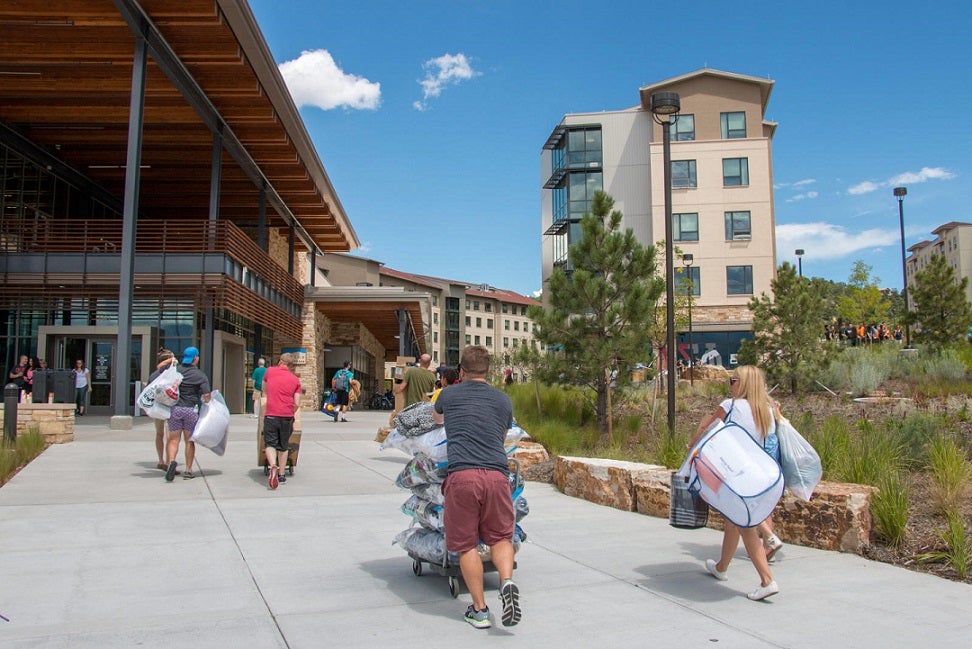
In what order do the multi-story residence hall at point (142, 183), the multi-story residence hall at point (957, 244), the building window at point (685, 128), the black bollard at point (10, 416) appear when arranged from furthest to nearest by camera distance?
1. the multi-story residence hall at point (957, 244)
2. the building window at point (685, 128)
3. the multi-story residence hall at point (142, 183)
4. the black bollard at point (10, 416)

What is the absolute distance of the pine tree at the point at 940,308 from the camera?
21781 millimetres

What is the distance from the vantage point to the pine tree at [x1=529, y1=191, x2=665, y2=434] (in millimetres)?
12617

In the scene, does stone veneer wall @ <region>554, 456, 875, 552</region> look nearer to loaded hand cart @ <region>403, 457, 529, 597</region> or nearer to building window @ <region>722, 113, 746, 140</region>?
loaded hand cart @ <region>403, 457, 529, 597</region>

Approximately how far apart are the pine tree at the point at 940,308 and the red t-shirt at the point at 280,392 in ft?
62.2

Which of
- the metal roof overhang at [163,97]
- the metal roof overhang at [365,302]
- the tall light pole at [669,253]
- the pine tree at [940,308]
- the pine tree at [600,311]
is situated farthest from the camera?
the metal roof overhang at [365,302]

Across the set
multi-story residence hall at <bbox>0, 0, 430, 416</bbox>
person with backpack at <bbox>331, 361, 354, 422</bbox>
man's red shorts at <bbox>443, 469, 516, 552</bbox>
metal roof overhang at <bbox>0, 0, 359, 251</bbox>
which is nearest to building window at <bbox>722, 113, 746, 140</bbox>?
multi-story residence hall at <bbox>0, 0, 430, 416</bbox>

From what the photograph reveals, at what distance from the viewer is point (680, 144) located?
Answer: 4656 centimetres

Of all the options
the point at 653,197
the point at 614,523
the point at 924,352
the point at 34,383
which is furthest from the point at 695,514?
the point at 653,197

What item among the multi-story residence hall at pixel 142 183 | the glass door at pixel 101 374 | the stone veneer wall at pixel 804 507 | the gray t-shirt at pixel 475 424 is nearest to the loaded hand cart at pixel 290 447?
the stone veneer wall at pixel 804 507

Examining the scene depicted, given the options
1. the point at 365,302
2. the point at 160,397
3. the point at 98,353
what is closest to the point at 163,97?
the point at 98,353

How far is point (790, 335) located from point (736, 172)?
30.4 m

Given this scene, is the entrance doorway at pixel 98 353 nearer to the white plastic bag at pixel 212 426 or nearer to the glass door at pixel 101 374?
the glass door at pixel 101 374

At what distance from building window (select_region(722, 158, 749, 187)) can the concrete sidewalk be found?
135 feet

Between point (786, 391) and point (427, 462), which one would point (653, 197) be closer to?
point (786, 391)
